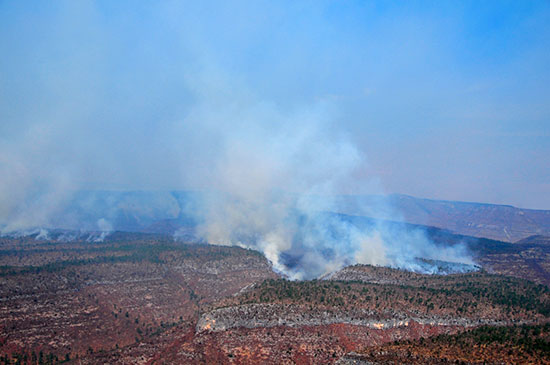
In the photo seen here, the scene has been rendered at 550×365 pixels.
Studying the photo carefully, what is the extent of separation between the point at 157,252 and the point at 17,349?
2470 inches

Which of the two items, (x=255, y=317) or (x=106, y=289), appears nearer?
(x=255, y=317)

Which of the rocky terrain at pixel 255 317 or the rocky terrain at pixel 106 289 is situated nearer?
the rocky terrain at pixel 255 317

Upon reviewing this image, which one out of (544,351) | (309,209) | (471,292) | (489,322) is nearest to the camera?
(544,351)

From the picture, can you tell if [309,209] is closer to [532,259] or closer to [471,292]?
[532,259]

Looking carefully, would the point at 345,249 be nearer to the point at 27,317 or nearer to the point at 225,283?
the point at 225,283

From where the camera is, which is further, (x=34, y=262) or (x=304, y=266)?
(x=304, y=266)

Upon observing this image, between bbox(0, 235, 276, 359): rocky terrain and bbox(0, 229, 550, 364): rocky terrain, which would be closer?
bbox(0, 229, 550, 364): rocky terrain

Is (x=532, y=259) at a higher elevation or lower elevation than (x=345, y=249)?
lower

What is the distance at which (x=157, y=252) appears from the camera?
12675 cm

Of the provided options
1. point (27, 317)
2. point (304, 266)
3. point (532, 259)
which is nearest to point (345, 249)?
point (304, 266)

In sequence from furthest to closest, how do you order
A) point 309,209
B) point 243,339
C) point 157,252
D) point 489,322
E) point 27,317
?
point 309,209 → point 157,252 → point 27,317 → point 489,322 → point 243,339

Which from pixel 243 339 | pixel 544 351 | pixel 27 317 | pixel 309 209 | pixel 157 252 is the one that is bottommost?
pixel 544 351

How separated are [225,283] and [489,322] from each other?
6256 cm

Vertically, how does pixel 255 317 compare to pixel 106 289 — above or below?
below
